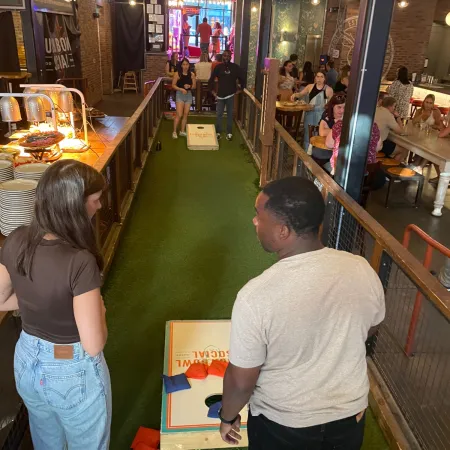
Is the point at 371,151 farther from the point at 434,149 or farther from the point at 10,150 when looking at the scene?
the point at 10,150

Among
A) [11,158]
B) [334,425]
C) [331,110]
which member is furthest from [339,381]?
[331,110]

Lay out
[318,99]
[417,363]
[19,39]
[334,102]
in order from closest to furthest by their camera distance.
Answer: [417,363] < [334,102] < [318,99] < [19,39]

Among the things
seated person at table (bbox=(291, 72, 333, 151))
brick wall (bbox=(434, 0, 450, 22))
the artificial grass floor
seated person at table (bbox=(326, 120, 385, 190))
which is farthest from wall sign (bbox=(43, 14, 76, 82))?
brick wall (bbox=(434, 0, 450, 22))

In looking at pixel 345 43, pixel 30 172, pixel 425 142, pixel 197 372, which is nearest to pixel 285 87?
pixel 425 142

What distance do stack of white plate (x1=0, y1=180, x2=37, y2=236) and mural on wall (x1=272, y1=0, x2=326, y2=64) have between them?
44.5ft

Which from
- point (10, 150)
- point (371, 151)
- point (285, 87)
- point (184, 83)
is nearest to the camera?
point (10, 150)

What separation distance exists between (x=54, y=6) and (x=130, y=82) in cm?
698

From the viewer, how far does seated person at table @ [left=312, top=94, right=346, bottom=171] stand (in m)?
5.62

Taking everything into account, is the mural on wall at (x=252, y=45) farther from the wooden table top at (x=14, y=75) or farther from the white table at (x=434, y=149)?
the wooden table top at (x=14, y=75)

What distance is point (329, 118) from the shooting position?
19.7ft

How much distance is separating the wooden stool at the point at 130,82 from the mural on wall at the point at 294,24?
16.6 feet

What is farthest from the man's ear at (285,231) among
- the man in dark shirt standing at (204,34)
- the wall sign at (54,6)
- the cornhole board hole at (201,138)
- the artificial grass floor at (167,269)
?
the man in dark shirt standing at (204,34)

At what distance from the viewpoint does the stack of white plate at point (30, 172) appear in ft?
10.3

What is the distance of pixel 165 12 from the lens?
52.4 ft
